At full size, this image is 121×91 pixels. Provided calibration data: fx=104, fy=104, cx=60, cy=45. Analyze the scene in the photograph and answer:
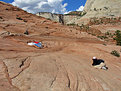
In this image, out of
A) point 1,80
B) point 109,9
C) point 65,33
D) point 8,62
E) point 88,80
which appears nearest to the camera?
point 1,80

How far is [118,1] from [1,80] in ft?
169

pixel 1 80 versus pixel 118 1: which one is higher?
pixel 118 1

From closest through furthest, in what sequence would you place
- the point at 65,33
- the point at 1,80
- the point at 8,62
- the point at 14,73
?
the point at 1,80, the point at 14,73, the point at 8,62, the point at 65,33

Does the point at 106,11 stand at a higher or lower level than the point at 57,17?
lower

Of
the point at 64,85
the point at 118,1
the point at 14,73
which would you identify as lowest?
the point at 64,85

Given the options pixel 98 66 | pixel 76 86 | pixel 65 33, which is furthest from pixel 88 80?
pixel 65 33

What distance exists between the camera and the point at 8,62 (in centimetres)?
407

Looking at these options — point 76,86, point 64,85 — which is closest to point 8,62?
point 64,85

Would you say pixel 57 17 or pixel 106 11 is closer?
pixel 106 11

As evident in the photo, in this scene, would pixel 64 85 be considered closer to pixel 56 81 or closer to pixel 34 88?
pixel 56 81

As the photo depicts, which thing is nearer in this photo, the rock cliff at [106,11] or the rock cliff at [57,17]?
the rock cliff at [106,11]

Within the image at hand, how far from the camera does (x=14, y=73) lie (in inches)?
138

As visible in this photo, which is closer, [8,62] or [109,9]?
[8,62]

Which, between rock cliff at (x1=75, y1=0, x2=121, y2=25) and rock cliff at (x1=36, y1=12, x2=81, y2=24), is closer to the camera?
rock cliff at (x1=75, y1=0, x2=121, y2=25)
